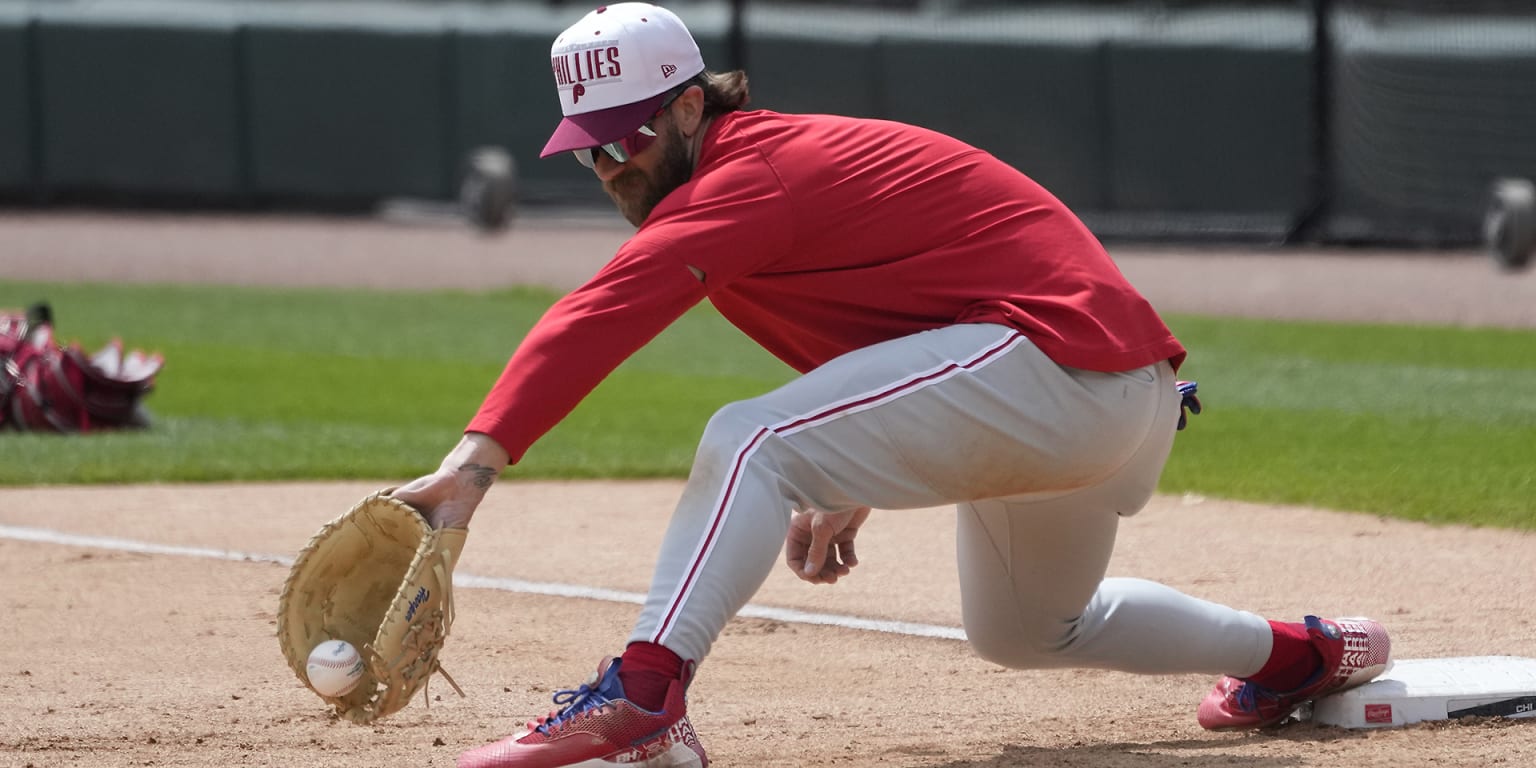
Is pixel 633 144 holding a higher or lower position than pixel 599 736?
higher

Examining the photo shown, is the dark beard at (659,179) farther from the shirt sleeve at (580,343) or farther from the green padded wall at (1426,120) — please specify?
the green padded wall at (1426,120)

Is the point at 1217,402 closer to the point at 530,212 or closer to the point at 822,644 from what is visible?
the point at 822,644

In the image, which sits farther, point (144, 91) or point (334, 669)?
point (144, 91)

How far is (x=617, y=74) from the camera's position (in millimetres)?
3213

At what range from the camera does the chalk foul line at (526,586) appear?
15.7 ft

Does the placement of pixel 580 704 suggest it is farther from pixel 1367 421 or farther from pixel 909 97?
pixel 909 97

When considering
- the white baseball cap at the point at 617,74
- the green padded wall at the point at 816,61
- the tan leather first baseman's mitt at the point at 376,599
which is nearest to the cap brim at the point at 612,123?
the white baseball cap at the point at 617,74

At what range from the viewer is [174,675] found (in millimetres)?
4266

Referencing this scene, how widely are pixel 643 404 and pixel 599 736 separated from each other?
6352 millimetres

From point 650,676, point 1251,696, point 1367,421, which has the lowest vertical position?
point 1367,421

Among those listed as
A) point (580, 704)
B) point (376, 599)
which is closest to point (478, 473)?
point (580, 704)

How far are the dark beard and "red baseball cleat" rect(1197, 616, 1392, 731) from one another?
1429mm

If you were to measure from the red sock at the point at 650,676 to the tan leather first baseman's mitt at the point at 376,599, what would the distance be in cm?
33

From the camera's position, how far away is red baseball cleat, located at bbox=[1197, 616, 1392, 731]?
3639 millimetres
